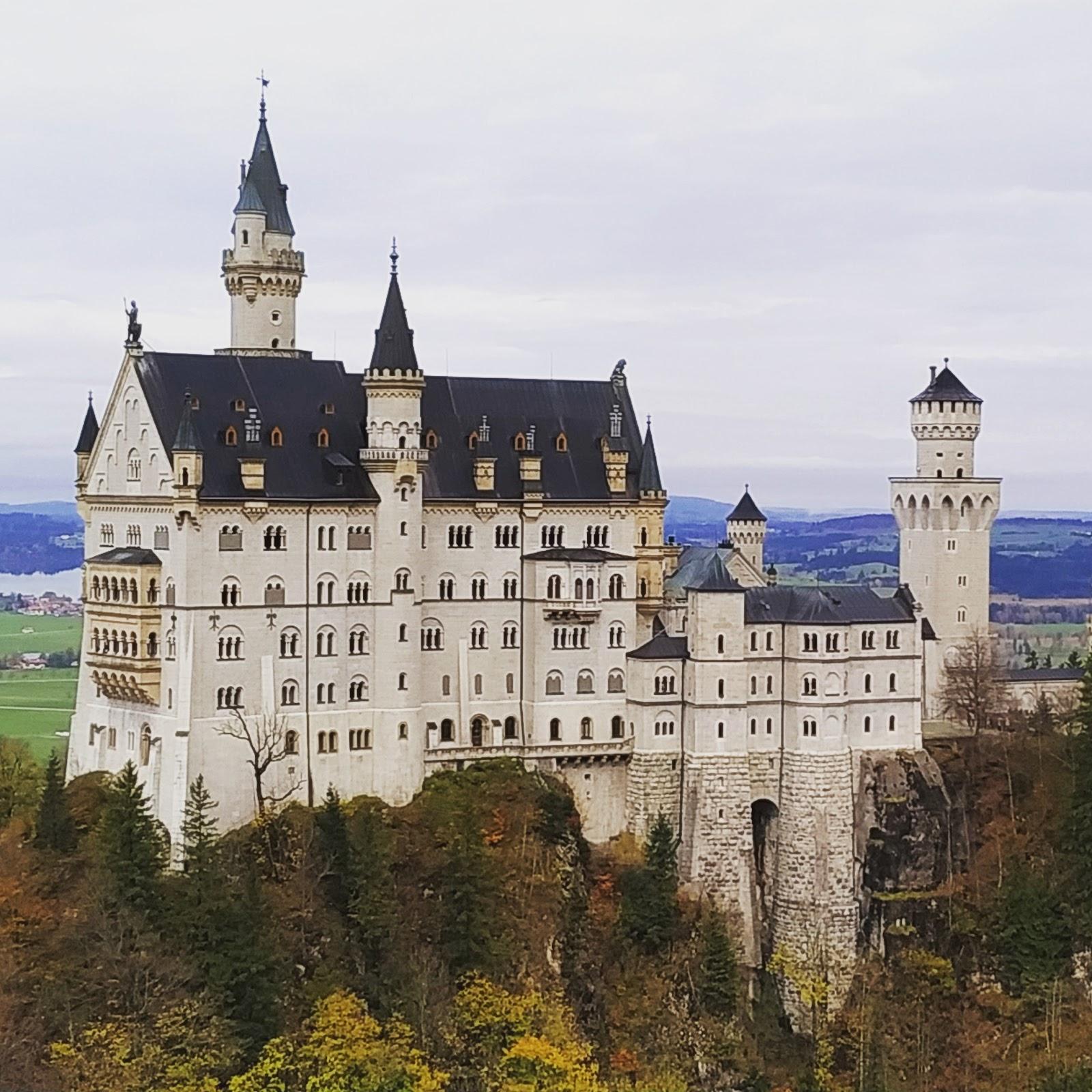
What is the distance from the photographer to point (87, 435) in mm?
99688

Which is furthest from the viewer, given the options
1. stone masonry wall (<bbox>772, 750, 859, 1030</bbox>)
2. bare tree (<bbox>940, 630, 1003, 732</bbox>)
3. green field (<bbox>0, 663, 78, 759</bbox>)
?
green field (<bbox>0, 663, 78, 759</bbox>)

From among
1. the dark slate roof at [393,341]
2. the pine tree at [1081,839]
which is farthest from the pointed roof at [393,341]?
the pine tree at [1081,839]

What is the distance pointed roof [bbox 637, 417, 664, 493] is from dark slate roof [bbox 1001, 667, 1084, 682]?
71.9 feet

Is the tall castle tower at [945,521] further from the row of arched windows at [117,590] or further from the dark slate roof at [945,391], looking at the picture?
the row of arched windows at [117,590]

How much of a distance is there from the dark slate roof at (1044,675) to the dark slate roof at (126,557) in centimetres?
4434

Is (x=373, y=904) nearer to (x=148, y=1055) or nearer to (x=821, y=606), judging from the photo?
(x=148, y=1055)

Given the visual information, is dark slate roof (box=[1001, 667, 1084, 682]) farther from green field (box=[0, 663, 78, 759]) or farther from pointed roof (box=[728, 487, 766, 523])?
green field (box=[0, 663, 78, 759])

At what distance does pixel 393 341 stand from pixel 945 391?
32032 mm

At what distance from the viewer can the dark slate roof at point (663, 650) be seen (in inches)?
3917

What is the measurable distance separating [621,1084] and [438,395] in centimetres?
3208

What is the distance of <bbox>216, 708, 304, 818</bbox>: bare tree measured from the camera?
91.1m

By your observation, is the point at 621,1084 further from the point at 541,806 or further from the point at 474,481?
the point at 474,481

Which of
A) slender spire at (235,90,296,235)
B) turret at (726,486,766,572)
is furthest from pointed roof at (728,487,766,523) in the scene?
slender spire at (235,90,296,235)

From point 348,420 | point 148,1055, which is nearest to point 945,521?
point 348,420
